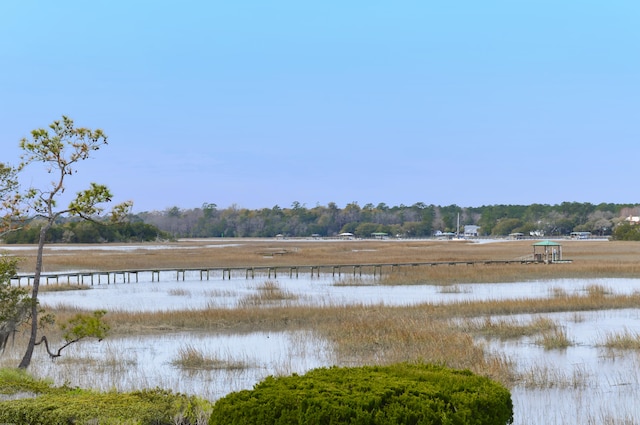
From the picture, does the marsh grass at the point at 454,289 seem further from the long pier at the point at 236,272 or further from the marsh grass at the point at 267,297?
the long pier at the point at 236,272

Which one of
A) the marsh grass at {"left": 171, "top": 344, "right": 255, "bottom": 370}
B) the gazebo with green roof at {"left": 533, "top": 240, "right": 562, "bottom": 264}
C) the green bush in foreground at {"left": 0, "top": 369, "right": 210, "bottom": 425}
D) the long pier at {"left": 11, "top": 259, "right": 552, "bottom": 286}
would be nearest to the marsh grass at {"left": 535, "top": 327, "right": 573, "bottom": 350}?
the marsh grass at {"left": 171, "top": 344, "right": 255, "bottom": 370}

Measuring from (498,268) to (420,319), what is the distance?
2932 cm

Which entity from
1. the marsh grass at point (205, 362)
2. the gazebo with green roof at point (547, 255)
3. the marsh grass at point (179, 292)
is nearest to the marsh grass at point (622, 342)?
the marsh grass at point (205, 362)

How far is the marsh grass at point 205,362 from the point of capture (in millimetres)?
16719

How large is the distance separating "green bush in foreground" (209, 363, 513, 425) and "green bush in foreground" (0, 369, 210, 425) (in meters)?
1.59

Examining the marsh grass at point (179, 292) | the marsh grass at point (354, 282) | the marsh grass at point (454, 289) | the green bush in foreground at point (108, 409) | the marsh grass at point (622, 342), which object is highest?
the green bush in foreground at point (108, 409)

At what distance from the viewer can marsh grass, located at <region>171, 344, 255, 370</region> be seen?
1672cm

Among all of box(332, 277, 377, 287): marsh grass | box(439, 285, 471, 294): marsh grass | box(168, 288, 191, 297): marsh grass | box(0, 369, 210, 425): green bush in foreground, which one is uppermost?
box(0, 369, 210, 425): green bush in foreground

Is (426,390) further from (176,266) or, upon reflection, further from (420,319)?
(176,266)

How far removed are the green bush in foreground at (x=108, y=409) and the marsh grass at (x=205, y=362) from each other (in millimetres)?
7741

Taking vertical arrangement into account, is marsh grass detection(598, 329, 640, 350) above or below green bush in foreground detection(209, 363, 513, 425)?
below

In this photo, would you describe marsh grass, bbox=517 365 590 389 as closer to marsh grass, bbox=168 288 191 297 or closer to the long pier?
marsh grass, bbox=168 288 191 297

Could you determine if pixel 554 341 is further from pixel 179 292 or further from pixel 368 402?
pixel 179 292

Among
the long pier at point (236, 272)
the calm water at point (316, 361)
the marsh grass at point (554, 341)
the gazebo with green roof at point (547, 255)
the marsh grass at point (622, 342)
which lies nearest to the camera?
the calm water at point (316, 361)
